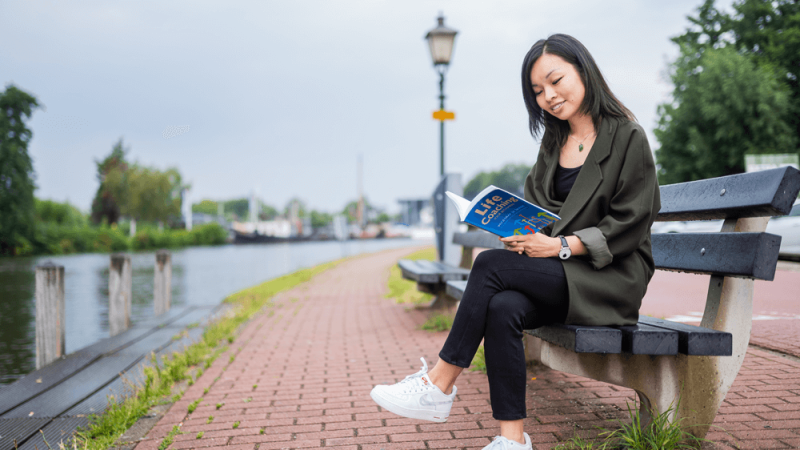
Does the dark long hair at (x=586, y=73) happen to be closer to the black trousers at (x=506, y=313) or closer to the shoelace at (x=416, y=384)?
the black trousers at (x=506, y=313)

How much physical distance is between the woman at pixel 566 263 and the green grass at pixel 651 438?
0.35 m

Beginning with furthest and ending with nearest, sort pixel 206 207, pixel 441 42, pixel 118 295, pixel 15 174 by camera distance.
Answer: pixel 206 207 → pixel 15 174 → pixel 441 42 → pixel 118 295

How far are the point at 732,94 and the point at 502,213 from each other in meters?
25.7

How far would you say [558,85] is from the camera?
91.8 inches

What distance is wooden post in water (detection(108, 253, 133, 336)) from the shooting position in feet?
21.4

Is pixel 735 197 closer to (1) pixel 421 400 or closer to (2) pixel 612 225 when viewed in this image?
(2) pixel 612 225

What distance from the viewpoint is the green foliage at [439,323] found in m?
5.12

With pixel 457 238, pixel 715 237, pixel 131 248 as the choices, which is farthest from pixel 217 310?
→ pixel 131 248

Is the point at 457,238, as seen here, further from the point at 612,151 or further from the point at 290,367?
the point at 612,151

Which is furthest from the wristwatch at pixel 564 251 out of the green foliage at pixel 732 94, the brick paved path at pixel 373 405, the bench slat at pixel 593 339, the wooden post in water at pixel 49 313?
the green foliage at pixel 732 94

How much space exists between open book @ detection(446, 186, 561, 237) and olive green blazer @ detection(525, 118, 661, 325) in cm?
15

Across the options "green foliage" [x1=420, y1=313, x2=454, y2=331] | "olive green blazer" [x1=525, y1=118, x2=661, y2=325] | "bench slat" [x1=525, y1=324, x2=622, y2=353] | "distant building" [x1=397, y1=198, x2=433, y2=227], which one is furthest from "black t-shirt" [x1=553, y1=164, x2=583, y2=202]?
"distant building" [x1=397, y1=198, x2=433, y2=227]

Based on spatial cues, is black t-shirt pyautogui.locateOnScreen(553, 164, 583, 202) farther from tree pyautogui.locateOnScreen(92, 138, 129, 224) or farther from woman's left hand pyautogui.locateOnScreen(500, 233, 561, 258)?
tree pyautogui.locateOnScreen(92, 138, 129, 224)

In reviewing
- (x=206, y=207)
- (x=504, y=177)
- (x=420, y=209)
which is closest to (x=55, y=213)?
(x=420, y=209)
